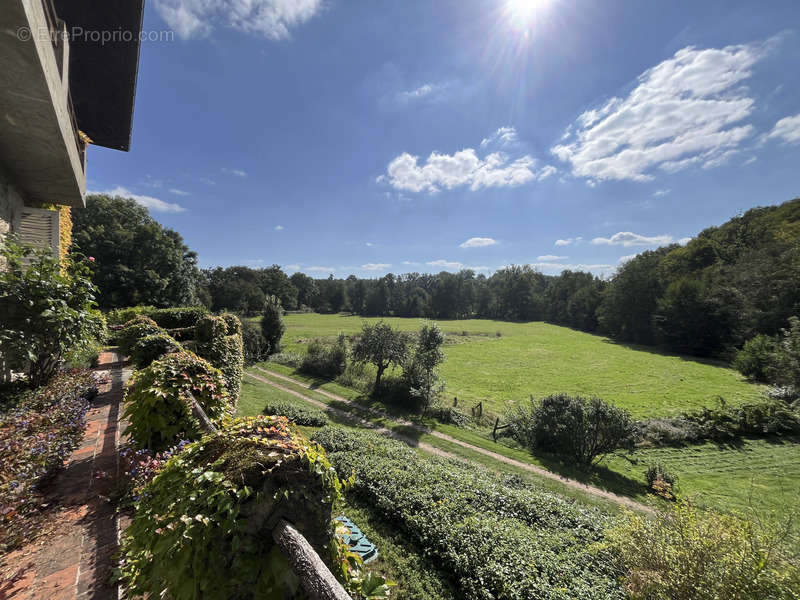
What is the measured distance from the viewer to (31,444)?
11.8 feet

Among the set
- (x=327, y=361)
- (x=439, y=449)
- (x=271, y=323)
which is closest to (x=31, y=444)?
(x=439, y=449)

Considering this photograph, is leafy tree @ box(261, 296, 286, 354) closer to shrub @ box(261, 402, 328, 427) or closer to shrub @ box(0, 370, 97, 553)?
shrub @ box(261, 402, 328, 427)

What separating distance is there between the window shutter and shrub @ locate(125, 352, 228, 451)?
5.31 meters

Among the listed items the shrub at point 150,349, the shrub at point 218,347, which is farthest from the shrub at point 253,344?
the shrub at point 150,349

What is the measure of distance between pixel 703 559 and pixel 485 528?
3370 millimetres

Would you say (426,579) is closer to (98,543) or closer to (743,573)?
(743,573)

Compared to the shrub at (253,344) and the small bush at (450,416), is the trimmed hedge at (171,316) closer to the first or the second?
the shrub at (253,344)

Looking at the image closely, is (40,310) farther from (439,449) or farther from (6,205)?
(439,449)

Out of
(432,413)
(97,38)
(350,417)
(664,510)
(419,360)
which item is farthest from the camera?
(419,360)

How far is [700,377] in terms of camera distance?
30.0 m

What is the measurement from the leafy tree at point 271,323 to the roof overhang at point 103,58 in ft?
65.5

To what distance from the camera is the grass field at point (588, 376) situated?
22766mm

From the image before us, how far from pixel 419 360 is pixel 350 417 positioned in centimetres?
548

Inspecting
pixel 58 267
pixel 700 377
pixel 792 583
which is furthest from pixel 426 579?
pixel 700 377
